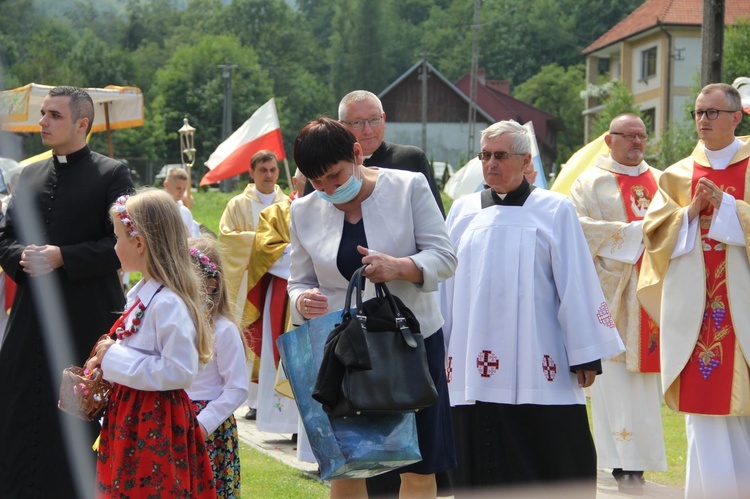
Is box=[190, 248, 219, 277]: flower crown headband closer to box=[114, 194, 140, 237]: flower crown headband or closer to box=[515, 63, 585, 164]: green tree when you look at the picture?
box=[114, 194, 140, 237]: flower crown headband

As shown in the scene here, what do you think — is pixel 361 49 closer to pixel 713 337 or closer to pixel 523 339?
pixel 713 337

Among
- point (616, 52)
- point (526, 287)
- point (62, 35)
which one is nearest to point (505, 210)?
point (526, 287)

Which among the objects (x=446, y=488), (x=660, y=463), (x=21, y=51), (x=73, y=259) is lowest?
(x=660, y=463)

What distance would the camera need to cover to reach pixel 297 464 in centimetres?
781

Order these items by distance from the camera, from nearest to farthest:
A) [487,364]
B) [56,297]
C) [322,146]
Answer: [322,146], [487,364], [56,297]

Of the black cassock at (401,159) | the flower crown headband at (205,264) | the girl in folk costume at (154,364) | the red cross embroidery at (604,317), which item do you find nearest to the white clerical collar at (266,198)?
the black cassock at (401,159)

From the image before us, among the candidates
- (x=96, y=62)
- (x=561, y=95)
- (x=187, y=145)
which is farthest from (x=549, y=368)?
(x=561, y=95)

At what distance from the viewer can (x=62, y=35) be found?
40781mm

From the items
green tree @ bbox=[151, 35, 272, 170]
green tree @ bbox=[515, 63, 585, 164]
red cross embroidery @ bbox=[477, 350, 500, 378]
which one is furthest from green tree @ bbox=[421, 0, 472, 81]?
red cross embroidery @ bbox=[477, 350, 500, 378]

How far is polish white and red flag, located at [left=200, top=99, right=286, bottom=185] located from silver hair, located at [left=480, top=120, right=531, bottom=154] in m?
7.51

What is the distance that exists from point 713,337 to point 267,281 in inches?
148

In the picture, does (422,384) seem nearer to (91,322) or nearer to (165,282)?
(165,282)

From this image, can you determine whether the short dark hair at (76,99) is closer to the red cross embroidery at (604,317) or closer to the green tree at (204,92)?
the red cross embroidery at (604,317)

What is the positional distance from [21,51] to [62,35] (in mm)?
9606
